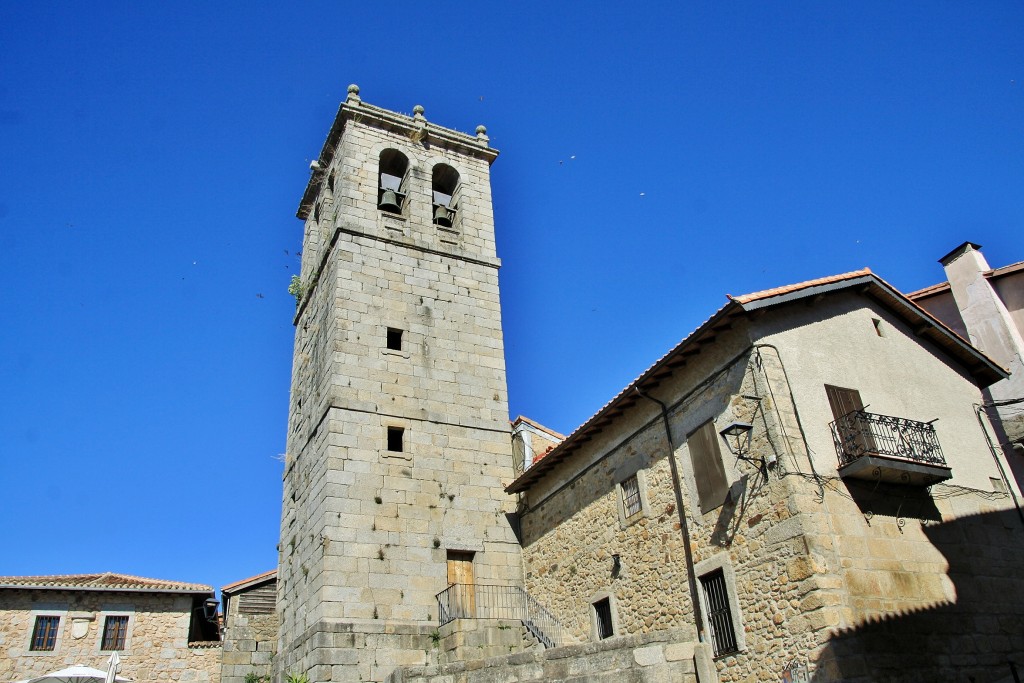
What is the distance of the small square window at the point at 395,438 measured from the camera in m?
15.9

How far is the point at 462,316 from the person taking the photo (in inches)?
720

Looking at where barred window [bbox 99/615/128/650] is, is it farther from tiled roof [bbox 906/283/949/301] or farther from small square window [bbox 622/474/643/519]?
tiled roof [bbox 906/283/949/301]

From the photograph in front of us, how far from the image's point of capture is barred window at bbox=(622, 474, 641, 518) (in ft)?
42.7

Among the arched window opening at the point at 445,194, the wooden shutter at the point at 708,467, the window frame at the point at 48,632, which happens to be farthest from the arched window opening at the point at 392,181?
the window frame at the point at 48,632

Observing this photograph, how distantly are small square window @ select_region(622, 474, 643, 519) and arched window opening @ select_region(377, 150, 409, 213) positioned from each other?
374 inches

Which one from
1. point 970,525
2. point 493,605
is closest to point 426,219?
point 493,605

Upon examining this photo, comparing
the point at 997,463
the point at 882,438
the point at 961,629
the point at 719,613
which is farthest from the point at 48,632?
the point at 997,463

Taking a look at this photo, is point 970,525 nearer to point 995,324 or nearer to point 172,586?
point 995,324

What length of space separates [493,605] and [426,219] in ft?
30.2

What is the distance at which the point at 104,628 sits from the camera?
19969mm

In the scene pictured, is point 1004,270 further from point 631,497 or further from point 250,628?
point 250,628

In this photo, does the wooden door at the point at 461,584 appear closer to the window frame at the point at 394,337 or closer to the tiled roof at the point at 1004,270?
the window frame at the point at 394,337

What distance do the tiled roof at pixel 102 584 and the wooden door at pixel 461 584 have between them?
920cm

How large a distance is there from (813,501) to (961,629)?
2.72m
